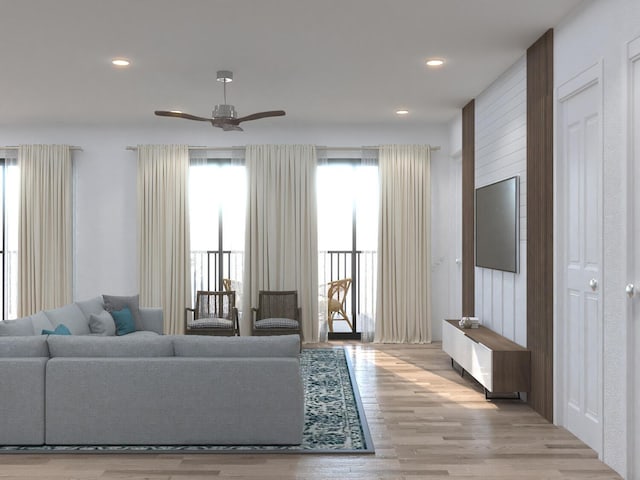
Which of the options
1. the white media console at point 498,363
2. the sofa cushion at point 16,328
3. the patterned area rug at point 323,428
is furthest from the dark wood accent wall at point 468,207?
the sofa cushion at point 16,328

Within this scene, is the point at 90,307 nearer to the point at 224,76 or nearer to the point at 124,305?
the point at 124,305

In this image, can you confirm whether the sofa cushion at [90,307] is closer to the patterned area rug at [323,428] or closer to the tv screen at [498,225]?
the patterned area rug at [323,428]

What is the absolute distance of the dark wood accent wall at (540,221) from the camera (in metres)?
5.09

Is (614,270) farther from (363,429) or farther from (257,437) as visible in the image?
(257,437)

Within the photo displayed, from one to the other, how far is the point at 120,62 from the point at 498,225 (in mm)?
3704

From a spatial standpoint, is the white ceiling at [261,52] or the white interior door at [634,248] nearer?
the white interior door at [634,248]

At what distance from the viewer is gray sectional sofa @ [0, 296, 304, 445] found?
4.36m

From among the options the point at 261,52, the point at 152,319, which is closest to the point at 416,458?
the point at 261,52

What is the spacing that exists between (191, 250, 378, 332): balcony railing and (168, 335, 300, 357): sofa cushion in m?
4.62

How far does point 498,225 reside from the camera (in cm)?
639

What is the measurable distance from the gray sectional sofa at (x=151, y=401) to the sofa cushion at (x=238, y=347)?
84 mm

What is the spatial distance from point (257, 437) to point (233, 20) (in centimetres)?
289

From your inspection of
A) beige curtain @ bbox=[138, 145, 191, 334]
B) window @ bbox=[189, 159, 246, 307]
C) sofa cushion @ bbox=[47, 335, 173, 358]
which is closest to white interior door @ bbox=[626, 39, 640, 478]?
sofa cushion @ bbox=[47, 335, 173, 358]

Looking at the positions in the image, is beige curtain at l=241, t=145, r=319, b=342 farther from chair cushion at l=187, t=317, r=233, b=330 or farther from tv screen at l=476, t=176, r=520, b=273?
tv screen at l=476, t=176, r=520, b=273
